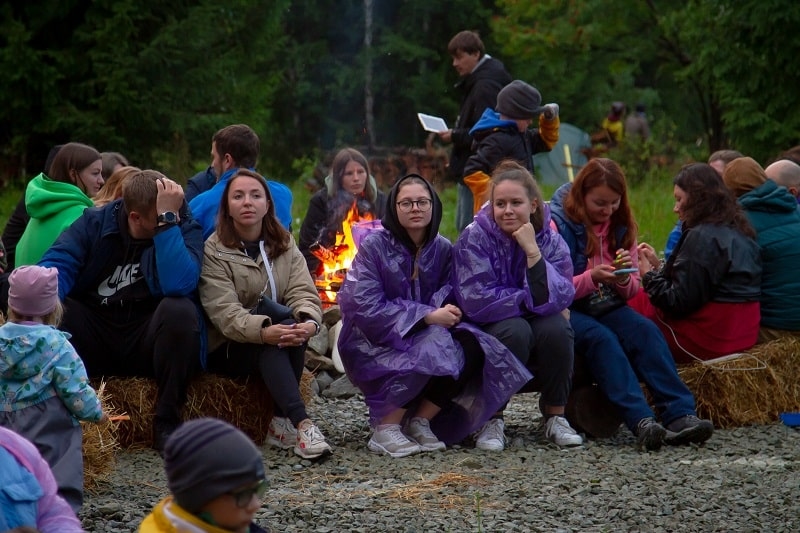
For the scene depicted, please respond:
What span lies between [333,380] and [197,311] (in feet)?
7.39

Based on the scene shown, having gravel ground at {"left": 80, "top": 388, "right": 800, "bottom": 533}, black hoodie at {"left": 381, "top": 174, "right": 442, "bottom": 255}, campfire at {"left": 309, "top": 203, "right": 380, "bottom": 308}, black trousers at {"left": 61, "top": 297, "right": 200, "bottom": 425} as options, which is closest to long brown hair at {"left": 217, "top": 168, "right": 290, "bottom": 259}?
black trousers at {"left": 61, "top": 297, "right": 200, "bottom": 425}

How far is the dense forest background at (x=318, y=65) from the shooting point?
14.4 m

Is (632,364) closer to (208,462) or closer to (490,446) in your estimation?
(490,446)

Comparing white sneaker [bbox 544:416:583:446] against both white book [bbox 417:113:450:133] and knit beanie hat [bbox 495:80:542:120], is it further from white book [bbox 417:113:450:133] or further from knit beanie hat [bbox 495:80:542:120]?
white book [bbox 417:113:450:133]

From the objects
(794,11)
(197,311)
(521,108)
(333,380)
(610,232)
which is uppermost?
(794,11)

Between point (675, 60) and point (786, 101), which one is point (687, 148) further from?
point (786, 101)

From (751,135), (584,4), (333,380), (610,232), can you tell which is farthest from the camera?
(584,4)

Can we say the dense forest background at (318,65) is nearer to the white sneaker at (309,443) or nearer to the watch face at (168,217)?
the watch face at (168,217)

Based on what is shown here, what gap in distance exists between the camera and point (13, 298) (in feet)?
16.4

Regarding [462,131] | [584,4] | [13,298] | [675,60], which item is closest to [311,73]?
[584,4]

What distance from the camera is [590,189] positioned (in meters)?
7.43

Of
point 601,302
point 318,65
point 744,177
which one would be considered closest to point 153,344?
point 601,302

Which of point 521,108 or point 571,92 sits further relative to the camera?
point 571,92

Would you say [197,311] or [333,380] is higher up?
[197,311]
